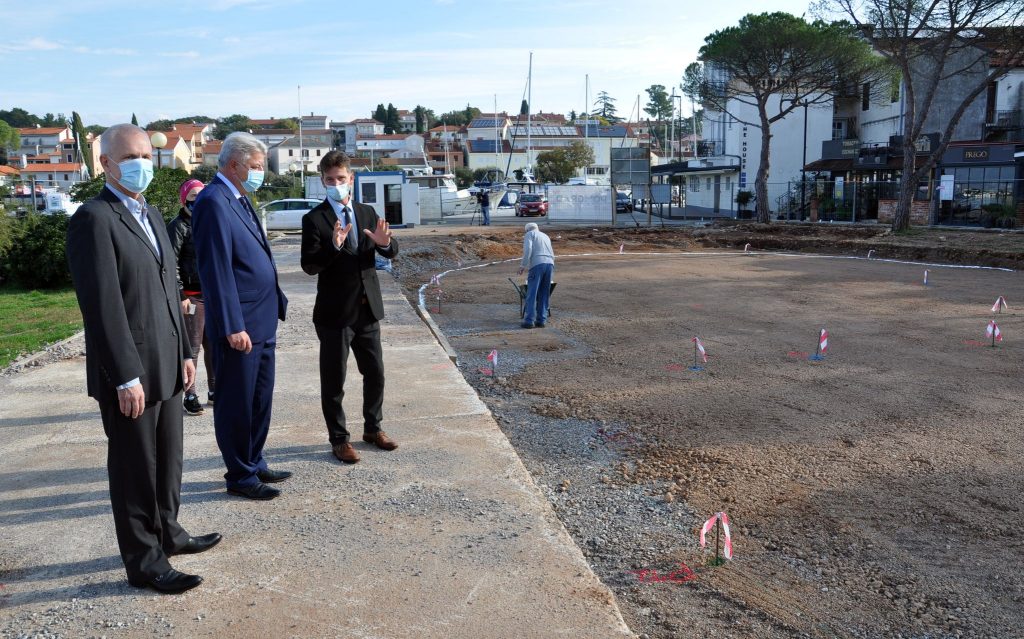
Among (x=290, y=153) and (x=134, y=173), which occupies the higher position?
(x=290, y=153)

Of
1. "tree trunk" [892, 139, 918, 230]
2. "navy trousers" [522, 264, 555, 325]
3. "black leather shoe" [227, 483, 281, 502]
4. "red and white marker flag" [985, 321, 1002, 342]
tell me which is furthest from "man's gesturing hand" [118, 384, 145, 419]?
"tree trunk" [892, 139, 918, 230]

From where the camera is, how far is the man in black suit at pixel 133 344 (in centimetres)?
338

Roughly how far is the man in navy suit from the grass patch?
5.41 meters

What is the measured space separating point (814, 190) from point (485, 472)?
40.3 meters

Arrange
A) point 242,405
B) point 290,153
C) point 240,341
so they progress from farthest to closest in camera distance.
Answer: point 290,153
point 242,405
point 240,341

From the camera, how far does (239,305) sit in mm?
4480

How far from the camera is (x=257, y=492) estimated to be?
4738 mm

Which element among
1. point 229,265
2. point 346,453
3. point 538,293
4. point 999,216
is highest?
point 999,216

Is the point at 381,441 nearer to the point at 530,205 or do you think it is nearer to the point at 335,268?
the point at 335,268

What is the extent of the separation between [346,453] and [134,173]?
241 cm

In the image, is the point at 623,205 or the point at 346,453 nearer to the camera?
the point at 346,453

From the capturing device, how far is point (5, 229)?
16.4m

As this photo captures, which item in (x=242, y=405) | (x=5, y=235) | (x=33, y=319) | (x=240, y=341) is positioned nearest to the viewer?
(x=240, y=341)

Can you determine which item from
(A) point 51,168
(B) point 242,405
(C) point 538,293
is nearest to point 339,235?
(B) point 242,405
